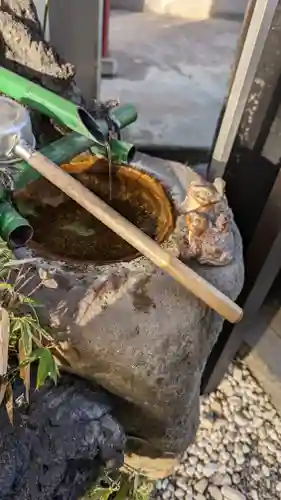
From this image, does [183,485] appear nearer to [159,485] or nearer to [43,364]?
[159,485]

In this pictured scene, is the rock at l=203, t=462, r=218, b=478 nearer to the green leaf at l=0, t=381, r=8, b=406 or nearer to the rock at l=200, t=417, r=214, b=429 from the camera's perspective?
the rock at l=200, t=417, r=214, b=429

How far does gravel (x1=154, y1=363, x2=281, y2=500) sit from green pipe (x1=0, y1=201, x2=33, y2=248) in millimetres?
817

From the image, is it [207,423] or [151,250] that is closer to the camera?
[151,250]

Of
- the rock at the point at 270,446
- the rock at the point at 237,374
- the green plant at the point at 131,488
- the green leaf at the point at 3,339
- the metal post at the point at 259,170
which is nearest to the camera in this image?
the green leaf at the point at 3,339

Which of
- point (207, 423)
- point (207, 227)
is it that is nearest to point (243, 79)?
point (207, 227)

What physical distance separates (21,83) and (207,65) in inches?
49.1

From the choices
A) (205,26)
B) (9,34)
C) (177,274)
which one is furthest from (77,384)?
(205,26)

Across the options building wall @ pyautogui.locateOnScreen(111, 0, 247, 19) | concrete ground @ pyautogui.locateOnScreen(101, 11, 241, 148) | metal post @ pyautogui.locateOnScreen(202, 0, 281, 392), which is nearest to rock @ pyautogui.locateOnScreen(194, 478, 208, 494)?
metal post @ pyautogui.locateOnScreen(202, 0, 281, 392)

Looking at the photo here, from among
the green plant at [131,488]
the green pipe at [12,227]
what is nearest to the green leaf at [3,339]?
the green pipe at [12,227]

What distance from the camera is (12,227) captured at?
0.81m

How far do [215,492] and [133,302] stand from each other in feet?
2.41

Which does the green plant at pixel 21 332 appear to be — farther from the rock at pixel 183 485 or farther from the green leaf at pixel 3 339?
the rock at pixel 183 485

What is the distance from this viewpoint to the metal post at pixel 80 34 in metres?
1.19

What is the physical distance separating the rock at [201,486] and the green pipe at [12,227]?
2.81 ft
